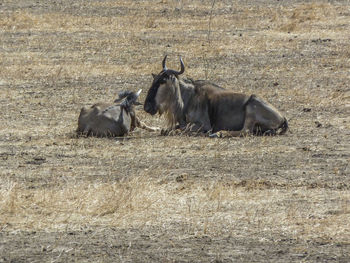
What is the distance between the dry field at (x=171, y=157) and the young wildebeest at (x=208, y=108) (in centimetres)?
37

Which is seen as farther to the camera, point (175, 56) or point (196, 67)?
point (175, 56)

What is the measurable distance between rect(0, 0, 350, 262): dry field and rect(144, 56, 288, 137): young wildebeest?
1.21 feet

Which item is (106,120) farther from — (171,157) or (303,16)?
(303,16)

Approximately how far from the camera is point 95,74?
56.9ft

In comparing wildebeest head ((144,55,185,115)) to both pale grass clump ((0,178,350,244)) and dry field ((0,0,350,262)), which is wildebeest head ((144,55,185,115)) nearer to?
dry field ((0,0,350,262))

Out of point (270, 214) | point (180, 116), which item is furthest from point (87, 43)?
point (270, 214)

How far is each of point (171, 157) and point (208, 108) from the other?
6.26 feet

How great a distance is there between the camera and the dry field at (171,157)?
7676mm

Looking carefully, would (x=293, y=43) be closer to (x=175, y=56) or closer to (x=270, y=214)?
(x=175, y=56)

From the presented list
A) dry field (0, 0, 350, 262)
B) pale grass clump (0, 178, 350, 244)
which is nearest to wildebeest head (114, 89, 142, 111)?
dry field (0, 0, 350, 262)

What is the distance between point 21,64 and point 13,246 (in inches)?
442

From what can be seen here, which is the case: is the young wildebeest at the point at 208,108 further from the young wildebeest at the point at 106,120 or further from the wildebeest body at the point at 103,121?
the wildebeest body at the point at 103,121

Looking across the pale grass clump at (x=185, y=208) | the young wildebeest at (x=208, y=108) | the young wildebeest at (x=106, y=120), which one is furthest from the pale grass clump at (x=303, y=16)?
the pale grass clump at (x=185, y=208)

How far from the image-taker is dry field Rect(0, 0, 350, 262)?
25.2 feet
